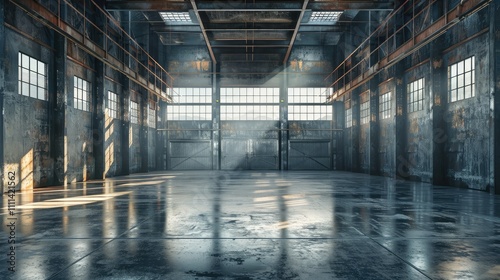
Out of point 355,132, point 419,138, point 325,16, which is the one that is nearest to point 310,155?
point 355,132

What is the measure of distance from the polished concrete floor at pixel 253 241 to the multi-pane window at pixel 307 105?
1929 cm

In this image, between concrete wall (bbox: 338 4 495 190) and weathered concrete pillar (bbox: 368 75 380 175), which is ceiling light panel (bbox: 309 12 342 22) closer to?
weathered concrete pillar (bbox: 368 75 380 175)

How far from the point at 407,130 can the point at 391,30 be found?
5.26 meters

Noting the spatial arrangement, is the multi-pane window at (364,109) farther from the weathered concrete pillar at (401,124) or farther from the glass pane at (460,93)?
the glass pane at (460,93)

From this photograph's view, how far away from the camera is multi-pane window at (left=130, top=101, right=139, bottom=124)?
73.0 feet

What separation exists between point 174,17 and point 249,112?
343 inches

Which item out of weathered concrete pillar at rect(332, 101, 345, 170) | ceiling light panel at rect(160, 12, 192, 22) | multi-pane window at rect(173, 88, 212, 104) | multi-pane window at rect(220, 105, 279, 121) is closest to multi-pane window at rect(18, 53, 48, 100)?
ceiling light panel at rect(160, 12, 192, 22)

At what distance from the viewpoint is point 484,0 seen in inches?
344

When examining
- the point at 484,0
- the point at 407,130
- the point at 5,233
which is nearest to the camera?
the point at 5,233

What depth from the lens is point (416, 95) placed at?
53.9ft

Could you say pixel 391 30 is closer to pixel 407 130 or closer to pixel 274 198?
pixel 407 130

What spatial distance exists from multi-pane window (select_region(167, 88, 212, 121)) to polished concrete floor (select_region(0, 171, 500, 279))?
19.2 m

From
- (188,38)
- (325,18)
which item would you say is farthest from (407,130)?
(188,38)

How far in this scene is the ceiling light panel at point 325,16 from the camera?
20.8m
